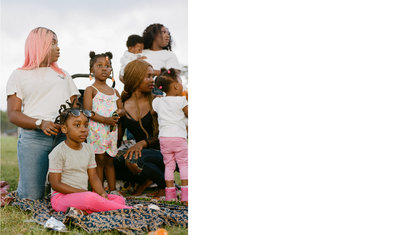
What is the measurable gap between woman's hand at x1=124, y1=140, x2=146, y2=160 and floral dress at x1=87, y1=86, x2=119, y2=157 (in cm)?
11

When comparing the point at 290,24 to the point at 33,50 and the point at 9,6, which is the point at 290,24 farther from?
the point at 9,6

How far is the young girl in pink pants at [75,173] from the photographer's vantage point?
7.76ft

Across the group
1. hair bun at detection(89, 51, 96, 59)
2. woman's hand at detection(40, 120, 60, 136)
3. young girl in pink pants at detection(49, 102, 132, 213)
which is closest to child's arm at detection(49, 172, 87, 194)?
young girl in pink pants at detection(49, 102, 132, 213)

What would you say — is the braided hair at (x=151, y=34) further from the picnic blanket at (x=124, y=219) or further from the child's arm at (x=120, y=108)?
the picnic blanket at (x=124, y=219)

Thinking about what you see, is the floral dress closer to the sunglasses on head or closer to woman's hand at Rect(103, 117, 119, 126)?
woman's hand at Rect(103, 117, 119, 126)

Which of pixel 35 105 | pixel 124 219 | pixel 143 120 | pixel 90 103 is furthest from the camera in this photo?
pixel 143 120

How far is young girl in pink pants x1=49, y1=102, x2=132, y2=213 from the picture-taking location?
237 cm

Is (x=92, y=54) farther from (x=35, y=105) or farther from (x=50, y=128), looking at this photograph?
(x=50, y=128)

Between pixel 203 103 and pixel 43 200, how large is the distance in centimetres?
133

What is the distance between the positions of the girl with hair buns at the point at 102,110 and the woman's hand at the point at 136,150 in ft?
0.31

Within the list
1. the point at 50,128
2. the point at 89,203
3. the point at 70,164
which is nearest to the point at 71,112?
the point at 50,128

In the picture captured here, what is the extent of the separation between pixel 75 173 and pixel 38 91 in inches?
24.0

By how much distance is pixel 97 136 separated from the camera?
2.90 metres

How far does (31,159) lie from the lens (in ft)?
8.77
